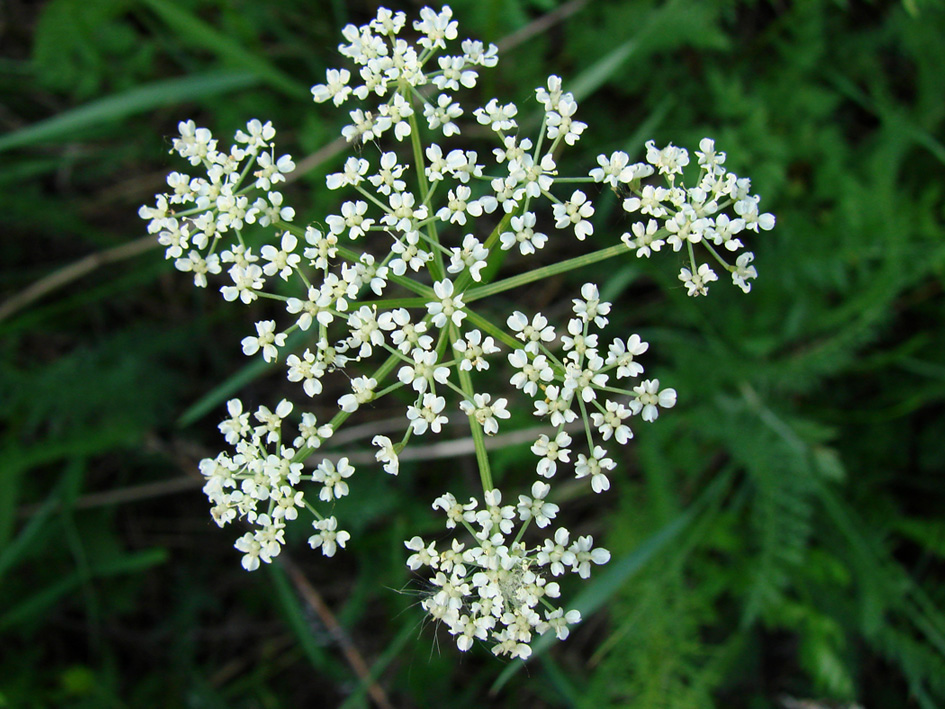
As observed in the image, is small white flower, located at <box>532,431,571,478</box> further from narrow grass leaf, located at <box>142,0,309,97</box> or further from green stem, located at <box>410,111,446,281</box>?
narrow grass leaf, located at <box>142,0,309,97</box>

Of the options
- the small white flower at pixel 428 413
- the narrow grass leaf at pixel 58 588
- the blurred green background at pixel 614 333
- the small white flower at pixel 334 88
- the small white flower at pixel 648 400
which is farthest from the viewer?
the narrow grass leaf at pixel 58 588

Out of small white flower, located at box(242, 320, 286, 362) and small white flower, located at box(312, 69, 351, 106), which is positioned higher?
small white flower, located at box(312, 69, 351, 106)

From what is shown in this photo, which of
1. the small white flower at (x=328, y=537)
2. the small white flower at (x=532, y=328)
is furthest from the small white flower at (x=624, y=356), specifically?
the small white flower at (x=328, y=537)

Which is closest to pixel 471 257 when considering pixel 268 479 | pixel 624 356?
pixel 624 356

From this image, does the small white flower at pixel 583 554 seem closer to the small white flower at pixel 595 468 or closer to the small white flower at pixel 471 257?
the small white flower at pixel 595 468

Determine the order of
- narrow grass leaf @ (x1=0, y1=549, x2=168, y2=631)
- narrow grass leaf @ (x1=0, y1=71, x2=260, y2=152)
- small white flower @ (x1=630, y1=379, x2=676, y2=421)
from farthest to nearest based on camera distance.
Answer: narrow grass leaf @ (x1=0, y1=549, x2=168, y2=631) < narrow grass leaf @ (x1=0, y1=71, x2=260, y2=152) < small white flower @ (x1=630, y1=379, x2=676, y2=421)

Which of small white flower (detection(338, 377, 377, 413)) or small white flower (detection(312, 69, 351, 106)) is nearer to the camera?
small white flower (detection(338, 377, 377, 413))

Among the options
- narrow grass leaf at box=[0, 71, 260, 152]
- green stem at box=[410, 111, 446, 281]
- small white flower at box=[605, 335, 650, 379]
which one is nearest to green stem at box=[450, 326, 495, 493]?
green stem at box=[410, 111, 446, 281]

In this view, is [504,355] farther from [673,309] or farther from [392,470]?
[392,470]
